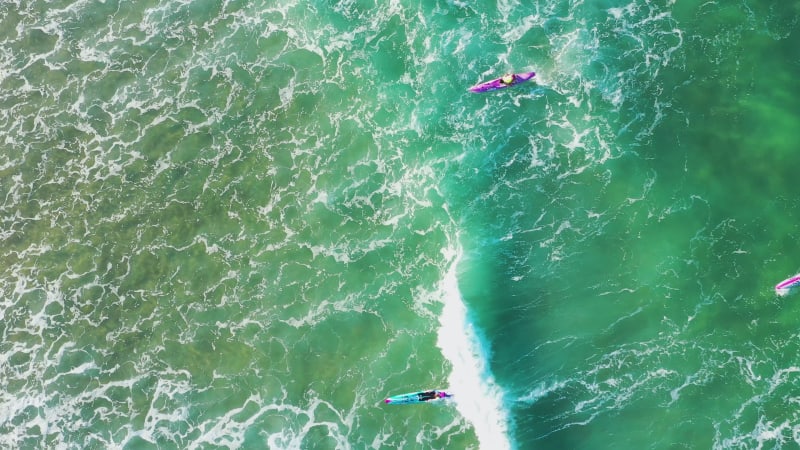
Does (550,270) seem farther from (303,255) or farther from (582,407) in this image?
(303,255)

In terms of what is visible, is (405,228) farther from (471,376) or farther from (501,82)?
(501,82)

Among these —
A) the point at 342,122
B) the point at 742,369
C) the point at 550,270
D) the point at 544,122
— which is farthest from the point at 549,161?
the point at 742,369

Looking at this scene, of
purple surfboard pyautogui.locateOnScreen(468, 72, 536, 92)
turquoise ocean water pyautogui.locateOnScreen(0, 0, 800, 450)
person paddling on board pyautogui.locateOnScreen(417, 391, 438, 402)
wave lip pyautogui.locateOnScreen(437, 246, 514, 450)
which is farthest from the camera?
purple surfboard pyautogui.locateOnScreen(468, 72, 536, 92)

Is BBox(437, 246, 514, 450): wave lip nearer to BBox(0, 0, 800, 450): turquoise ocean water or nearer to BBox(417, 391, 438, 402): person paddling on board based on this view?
BBox(0, 0, 800, 450): turquoise ocean water

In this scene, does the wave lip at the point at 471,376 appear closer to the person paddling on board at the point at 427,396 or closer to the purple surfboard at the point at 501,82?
the person paddling on board at the point at 427,396

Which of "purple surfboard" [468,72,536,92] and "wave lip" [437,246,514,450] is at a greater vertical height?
"purple surfboard" [468,72,536,92]

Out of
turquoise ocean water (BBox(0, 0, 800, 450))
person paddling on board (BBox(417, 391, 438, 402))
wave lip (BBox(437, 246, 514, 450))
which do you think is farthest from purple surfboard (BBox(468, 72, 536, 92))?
person paddling on board (BBox(417, 391, 438, 402))
